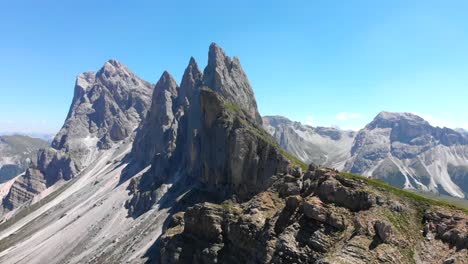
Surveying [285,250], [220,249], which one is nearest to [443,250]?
[285,250]

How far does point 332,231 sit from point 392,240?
317 inches

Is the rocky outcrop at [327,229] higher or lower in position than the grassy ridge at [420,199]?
lower

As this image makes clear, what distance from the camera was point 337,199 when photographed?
63844 millimetres

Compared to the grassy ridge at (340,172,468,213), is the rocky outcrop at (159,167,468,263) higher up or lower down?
lower down

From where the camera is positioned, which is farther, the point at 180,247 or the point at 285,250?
the point at 180,247

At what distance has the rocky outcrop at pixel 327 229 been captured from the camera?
53344 mm

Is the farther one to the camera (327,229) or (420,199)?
(420,199)

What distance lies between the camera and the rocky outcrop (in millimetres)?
53344

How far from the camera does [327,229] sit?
59.4m

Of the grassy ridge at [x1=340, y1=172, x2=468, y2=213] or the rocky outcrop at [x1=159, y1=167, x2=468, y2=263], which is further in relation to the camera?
the grassy ridge at [x1=340, y1=172, x2=468, y2=213]

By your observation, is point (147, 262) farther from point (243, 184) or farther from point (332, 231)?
point (332, 231)

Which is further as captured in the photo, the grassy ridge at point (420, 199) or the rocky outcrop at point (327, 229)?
the grassy ridge at point (420, 199)

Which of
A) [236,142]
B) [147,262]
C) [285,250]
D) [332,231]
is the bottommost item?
[147,262]

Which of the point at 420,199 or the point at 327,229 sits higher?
the point at 420,199
